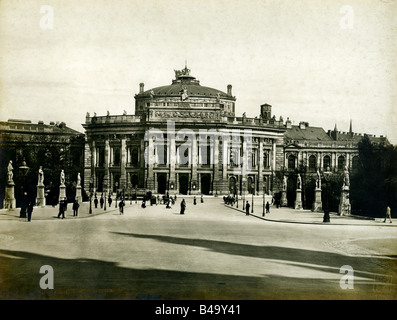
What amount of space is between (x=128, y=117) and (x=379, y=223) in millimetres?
60130

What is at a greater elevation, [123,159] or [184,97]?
[184,97]

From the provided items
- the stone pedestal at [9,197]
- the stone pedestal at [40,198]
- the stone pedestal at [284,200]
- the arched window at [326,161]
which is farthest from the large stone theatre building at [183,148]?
the stone pedestal at [9,197]

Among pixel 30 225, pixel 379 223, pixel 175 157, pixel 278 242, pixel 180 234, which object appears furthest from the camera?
pixel 175 157

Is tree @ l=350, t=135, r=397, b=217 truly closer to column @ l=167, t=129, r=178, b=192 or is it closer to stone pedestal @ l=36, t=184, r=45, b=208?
stone pedestal @ l=36, t=184, r=45, b=208

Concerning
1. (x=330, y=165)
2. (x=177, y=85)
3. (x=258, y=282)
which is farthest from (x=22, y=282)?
(x=330, y=165)

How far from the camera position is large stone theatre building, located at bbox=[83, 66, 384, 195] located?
84250 mm

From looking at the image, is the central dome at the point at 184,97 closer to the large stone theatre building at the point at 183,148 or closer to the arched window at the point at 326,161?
A: the large stone theatre building at the point at 183,148

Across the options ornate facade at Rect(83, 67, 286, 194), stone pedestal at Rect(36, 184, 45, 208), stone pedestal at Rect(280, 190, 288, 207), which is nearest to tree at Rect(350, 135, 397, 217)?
stone pedestal at Rect(280, 190, 288, 207)

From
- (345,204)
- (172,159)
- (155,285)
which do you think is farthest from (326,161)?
(155,285)

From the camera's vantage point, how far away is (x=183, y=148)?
279 ft

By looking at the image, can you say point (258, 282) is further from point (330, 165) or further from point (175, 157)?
point (330, 165)

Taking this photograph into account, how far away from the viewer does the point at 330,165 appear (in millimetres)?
103250

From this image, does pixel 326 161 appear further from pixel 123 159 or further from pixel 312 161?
pixel 123 159

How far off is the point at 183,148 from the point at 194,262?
67.4m
